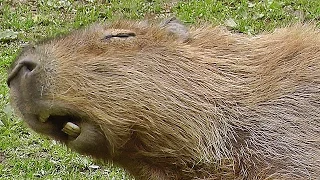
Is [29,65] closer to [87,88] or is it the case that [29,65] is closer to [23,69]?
[23,69]

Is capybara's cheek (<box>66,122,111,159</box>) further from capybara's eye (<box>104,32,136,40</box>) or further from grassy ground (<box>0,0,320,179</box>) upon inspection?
grassy ground (<box>0,0,320,179</box>)

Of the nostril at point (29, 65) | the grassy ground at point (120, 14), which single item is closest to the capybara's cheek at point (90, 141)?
the nostril at point (29, 65)

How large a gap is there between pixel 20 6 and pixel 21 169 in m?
4.58

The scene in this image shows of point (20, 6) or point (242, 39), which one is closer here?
point (242, 39)

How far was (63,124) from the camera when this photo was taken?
375cm

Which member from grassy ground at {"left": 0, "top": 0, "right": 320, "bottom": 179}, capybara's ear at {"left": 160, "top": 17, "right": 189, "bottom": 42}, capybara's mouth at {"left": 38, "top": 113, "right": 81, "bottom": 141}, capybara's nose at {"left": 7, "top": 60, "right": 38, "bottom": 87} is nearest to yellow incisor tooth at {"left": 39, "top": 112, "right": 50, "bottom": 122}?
capybara's mouth at {"left": 38, "top": 113, "right": 81, "bottom": 141}

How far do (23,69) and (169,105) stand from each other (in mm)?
764

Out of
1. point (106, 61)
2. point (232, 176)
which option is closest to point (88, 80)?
point (106, 61)

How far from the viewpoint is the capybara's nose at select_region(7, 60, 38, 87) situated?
3.71 meters

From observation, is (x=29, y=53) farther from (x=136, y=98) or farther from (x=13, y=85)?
(x=136, y=98)

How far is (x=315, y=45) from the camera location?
13.2 feet

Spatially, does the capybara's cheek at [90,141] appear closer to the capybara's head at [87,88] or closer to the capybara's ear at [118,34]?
the capybara's head at [87,88]

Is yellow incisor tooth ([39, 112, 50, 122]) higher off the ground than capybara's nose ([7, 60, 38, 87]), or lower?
lower

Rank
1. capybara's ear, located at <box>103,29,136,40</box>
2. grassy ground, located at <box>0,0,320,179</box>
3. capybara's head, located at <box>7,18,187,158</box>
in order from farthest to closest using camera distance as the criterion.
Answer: grassy ground, located at <box>0,0,320,179</box>
capybara's ear, located at <box>103,29,136,40</box>
capybara's head, located at <box>7,18,187,158</box>
